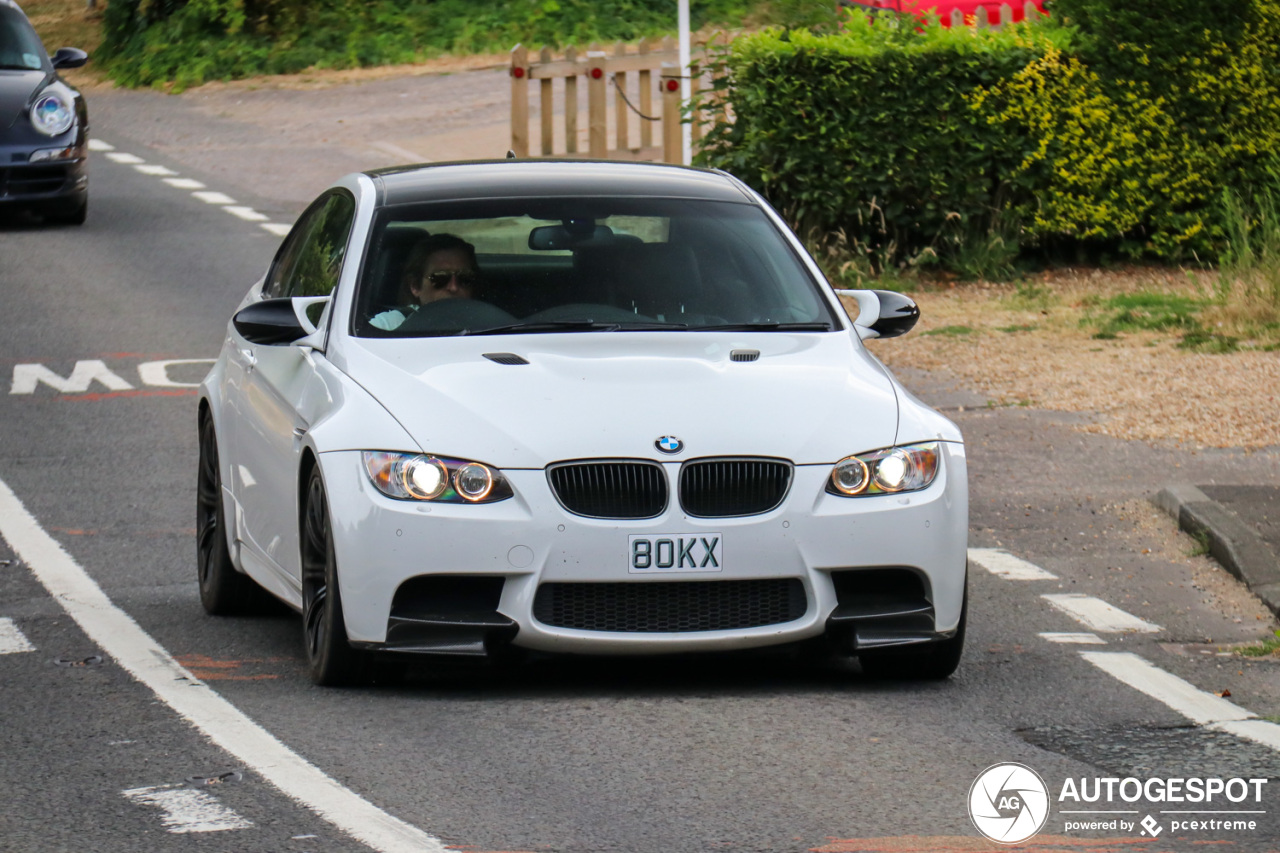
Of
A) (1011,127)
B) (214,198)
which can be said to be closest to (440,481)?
(1011,127)

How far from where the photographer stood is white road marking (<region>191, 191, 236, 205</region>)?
2303cm

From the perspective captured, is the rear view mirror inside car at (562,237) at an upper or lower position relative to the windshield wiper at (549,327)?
upper

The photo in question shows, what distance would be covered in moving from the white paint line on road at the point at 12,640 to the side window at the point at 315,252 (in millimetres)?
1528

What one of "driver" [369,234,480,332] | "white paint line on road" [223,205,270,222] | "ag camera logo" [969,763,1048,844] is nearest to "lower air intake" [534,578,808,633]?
"ag camera logo" [969,763,1048,844]

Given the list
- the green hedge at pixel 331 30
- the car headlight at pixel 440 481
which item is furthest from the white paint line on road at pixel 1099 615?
the green hedge at pixel 331 30

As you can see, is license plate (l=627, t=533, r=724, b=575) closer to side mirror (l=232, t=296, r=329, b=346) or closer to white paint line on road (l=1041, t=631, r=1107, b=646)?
side mirror (l=232, t=296, r=329, b=346)

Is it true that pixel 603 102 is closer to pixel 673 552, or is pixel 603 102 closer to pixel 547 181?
pixel 547 181

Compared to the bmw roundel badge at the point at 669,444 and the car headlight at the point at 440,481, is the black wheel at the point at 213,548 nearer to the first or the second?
the car headlight at the point at 440,481

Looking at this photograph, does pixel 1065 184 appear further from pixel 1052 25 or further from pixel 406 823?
pixel 406 823

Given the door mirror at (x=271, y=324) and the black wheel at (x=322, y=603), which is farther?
the door mirror at (x=271, y=324)

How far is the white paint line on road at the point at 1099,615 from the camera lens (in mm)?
8164

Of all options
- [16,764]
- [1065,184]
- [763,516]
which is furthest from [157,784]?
[1065,184]

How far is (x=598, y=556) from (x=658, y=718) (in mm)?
486

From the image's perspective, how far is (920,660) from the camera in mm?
7113
